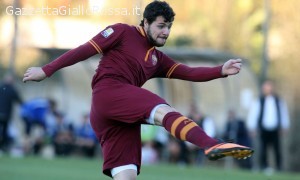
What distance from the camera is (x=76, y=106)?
2717 centimetres

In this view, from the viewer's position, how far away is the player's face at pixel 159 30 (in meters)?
8.44

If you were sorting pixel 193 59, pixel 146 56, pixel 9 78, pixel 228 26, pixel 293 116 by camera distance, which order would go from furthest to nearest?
1. pixel 228 26
2. pixel 293 116
3. pixel 193 59
4. pixel 9 78
5. pixel 146 56

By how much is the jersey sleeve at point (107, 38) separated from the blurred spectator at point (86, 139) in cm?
1541

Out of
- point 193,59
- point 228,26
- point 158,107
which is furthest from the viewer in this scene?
point 228,26

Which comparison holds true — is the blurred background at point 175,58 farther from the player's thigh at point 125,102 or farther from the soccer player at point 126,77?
the player's thigh at point 125,102

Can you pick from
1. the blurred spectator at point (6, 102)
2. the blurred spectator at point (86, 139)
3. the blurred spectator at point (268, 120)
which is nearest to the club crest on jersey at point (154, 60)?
the blurred spectator at point (268, 120)

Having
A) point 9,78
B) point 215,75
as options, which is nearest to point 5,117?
point 9,78

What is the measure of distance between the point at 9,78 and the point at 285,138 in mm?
7744

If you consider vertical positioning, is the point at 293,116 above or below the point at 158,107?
below

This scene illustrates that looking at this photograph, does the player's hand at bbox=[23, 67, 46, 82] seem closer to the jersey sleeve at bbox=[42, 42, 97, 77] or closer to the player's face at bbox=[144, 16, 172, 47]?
the jersey sleeve at bbox=[42, 42, 97, 77]

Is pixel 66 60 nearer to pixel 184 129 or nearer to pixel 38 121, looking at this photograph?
pixel 184 129

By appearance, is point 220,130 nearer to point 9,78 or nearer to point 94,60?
point 94,60

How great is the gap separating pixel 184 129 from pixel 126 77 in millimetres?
953

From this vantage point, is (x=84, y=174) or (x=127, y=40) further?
(x=84, y=174)
